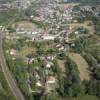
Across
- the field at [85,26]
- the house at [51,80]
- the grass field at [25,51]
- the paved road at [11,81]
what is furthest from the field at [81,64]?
the field at [85,26]

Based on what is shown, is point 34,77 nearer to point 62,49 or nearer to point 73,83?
point 73,83

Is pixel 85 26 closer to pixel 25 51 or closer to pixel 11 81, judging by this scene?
pixel 25 51

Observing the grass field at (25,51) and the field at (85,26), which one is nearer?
the grass field at (25,51)

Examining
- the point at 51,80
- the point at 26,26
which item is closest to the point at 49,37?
the point at 26,26

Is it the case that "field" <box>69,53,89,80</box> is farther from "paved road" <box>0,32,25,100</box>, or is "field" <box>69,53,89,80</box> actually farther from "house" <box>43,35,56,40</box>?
"house" <box>43,35,56,40</box>

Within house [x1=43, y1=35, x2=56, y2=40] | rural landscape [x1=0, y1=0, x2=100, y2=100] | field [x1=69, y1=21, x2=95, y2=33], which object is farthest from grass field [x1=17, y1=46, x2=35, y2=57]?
field [x1=69, y1=21, x2=95, y2=33]

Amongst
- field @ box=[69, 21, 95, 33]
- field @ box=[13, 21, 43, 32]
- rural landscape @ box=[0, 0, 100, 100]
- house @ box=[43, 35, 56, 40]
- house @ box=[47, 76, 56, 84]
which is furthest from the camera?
field @ box=[13, 21, 43, 32]

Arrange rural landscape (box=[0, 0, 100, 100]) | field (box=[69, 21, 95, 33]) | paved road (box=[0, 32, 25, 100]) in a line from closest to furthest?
paved road (box=[0, 32, 25, 100]) → rural landscape (box=[0, 0, 100, 100]) → field (box=[69, 21, 95, 33])

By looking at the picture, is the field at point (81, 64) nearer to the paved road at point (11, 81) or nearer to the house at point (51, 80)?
the house at point (51, 80)

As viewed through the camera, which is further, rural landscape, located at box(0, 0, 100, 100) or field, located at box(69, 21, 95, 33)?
field, located at box(69, 21, 95, 33)
